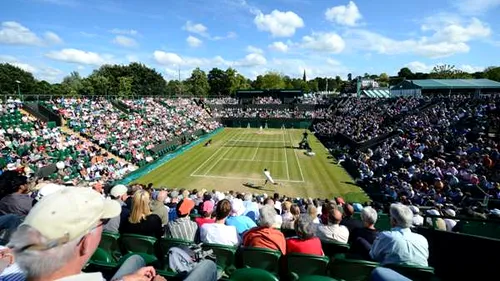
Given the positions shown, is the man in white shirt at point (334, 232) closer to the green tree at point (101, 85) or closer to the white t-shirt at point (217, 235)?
the white t-shirt at point (217, 235)

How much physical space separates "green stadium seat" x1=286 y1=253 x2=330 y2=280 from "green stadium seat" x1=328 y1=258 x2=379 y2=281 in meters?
0.14

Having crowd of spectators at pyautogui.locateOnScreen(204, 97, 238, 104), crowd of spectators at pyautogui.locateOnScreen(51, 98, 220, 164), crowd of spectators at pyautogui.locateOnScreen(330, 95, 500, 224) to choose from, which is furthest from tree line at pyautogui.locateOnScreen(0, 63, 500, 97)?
crowd of spectators at pyautogui.locateOnScreen(330, 95, 500, 224)

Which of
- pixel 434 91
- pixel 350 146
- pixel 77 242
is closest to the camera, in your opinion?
pixel 77 242

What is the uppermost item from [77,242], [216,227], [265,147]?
[77,242]

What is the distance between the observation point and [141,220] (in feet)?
19.0

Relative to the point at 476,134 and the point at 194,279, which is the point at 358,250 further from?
the point at 476,134

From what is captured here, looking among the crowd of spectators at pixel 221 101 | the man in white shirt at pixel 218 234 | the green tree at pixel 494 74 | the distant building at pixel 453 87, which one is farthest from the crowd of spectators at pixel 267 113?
Answer: the green tree at pixel 494 74

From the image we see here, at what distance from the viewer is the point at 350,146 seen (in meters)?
35.0

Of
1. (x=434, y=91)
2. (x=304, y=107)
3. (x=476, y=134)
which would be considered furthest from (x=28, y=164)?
(x=434, y=91)

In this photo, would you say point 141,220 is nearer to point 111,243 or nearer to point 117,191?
point 111,243

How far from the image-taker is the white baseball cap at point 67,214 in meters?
1.73

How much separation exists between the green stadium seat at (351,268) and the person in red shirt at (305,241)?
417 mm

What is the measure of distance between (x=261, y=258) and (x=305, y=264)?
2.23 feet

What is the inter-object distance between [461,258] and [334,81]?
17871cm
